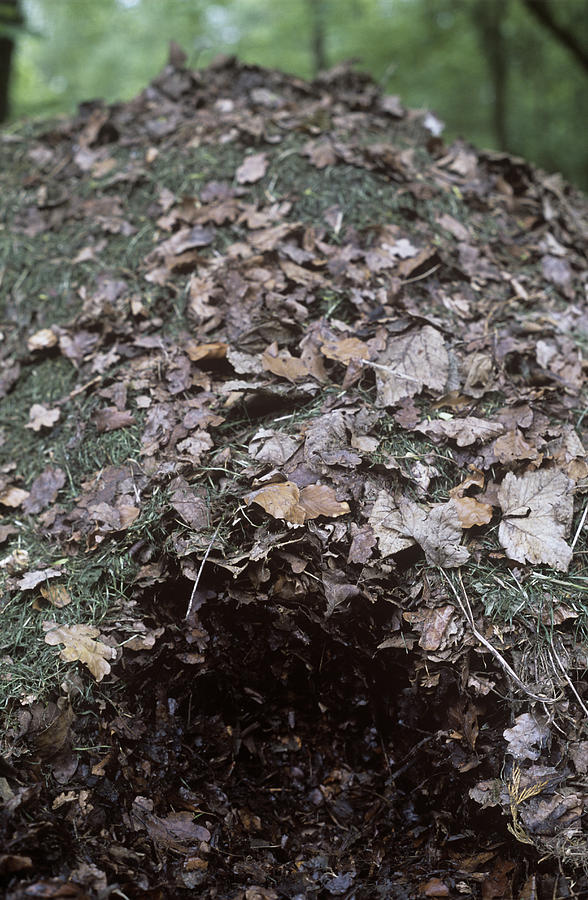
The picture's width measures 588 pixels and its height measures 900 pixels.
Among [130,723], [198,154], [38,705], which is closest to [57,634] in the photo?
[38,705]

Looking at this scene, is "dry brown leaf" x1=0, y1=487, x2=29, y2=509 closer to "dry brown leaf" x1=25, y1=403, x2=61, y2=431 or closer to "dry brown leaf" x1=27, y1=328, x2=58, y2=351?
"dry brown leaf" x1=25, y1=403, x2=61, y2=431

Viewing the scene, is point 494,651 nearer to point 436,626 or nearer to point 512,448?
point 436,626

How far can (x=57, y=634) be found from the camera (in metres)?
2.32

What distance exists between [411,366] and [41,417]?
191cm

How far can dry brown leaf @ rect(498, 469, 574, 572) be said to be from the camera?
2344mm

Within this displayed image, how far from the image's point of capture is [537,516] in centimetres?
243

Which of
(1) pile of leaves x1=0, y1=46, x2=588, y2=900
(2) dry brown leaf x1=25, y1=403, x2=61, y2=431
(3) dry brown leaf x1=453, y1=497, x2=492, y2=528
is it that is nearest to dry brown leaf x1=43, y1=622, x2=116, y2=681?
(1) pile of leaves x1=0, y1=46, x2=588, y2=900

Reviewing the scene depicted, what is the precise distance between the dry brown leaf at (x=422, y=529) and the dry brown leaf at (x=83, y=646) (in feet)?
3.74

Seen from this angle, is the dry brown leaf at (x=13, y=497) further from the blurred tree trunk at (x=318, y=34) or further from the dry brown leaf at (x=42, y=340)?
the blurred tree trunk at (x=318, y=34)

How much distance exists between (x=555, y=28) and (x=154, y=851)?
1004cm

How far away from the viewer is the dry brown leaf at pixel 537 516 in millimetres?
2344

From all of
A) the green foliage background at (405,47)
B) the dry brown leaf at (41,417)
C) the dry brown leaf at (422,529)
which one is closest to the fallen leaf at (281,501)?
the dry brown leaf at (422,529)

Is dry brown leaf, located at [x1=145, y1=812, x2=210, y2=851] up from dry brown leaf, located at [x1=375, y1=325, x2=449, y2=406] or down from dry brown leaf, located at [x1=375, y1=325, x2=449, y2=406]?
down

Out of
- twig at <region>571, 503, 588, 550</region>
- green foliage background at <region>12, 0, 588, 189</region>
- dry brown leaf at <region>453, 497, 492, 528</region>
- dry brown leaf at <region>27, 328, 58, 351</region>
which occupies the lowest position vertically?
dry brown leaf at <region>27, 328, 58, 351</region>
